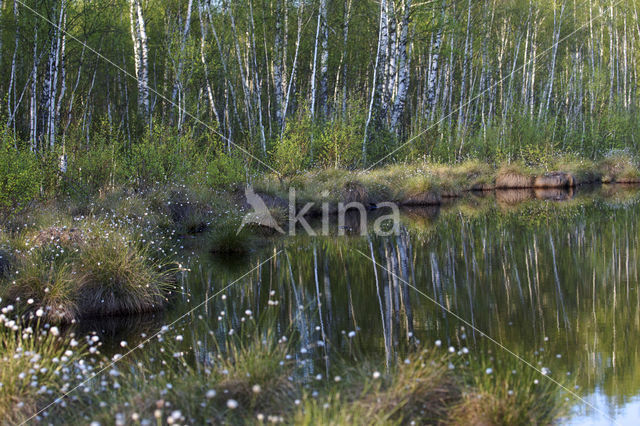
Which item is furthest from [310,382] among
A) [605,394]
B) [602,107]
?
[602,107]

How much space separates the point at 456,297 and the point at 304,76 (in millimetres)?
25552

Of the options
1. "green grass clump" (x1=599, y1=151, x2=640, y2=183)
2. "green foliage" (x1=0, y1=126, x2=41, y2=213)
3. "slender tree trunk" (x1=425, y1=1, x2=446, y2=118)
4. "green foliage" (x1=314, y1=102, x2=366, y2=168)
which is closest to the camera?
"green foliage" (x1=0, y1=126, x2=41, y2=213)

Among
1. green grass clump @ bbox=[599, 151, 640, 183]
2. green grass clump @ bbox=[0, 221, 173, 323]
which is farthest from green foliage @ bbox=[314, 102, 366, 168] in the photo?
green grass clump @ bbox=[0, 221, 173, 323]

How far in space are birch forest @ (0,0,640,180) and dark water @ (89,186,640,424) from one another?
551 centimetres

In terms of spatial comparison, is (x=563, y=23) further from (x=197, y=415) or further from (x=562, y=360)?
(x=197, y=415)

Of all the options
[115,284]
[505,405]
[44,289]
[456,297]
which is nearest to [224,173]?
[115,284]

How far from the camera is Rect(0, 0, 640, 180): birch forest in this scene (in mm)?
19562

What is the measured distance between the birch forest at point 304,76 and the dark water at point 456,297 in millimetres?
5510

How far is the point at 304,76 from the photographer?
1277 inches

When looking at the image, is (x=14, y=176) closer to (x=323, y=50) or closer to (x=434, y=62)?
(x=323, y=50)

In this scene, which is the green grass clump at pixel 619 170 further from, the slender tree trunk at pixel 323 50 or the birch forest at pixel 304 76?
the slender tree trunk at pixel 323 50

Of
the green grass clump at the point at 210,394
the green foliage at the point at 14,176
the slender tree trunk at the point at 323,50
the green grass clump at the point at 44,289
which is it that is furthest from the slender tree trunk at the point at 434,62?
the green grass clump at the point at 210,394

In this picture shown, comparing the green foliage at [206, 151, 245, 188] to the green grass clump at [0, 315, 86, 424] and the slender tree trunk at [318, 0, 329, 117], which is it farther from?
the green grass clump at [0, 315, 86, 424]

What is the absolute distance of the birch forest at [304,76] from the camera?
19.6m
